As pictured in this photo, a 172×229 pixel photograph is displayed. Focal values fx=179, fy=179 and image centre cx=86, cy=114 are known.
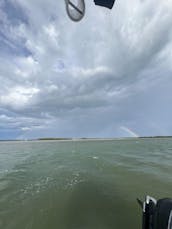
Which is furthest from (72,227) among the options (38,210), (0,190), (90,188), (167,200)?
(0,190)

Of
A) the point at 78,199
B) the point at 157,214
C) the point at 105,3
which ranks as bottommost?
the point at 78,199

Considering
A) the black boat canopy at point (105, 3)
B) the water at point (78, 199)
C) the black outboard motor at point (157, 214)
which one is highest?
the black boat canopy at point (105, 3)

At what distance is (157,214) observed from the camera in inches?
168

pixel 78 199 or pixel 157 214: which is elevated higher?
pixel 157 214

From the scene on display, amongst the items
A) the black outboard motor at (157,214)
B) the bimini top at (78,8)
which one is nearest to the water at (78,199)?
the black outboard motor at (157,214)

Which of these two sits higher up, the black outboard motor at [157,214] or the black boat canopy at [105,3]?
the black boat canopy at [105,3]

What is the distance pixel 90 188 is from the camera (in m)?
8.68

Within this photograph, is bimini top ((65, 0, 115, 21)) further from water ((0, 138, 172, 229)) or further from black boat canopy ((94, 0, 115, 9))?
water ((0, 138, 172, 229))

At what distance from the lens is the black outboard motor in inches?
155

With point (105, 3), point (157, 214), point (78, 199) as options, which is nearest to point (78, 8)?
point (105, 3)

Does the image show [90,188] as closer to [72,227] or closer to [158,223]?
[72,227]

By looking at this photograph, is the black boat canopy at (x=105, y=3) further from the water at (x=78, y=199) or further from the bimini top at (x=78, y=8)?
the water at (x=78, y=199)

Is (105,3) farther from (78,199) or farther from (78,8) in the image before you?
(78,199)

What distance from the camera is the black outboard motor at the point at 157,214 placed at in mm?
3931
